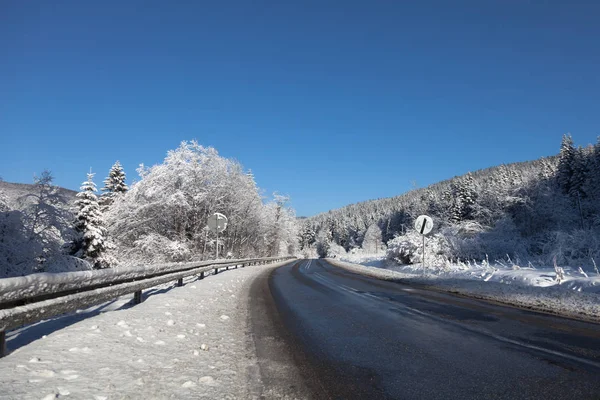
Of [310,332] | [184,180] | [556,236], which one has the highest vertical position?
[184,180]

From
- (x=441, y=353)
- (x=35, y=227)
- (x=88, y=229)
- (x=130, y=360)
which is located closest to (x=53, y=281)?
(x=130, y=360)

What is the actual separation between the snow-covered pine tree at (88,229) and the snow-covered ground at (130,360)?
87.8ft

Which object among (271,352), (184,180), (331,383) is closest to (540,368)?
(331,383)

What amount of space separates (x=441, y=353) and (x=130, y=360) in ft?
13.5

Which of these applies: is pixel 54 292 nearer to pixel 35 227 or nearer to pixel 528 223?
pixel 35 227

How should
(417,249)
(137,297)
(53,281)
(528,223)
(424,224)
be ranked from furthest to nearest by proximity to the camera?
(528,223) < (417,249) < (424,224) < (137,297) < (53,281)

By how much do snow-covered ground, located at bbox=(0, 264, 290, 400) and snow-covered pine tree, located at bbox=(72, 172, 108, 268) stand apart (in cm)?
2675

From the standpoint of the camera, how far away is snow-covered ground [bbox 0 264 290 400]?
3.23 metres

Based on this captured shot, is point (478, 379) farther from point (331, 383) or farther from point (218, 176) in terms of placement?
point (218, 176)

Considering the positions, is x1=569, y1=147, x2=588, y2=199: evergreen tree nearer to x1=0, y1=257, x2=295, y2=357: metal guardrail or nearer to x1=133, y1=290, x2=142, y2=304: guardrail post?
x1=133, y1=290, x2=142, y2=304: guardrail post

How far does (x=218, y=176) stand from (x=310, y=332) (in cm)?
3577

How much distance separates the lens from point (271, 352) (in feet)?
17.1

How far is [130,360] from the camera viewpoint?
13.7 ft

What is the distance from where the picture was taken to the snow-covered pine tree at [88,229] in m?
29.8
